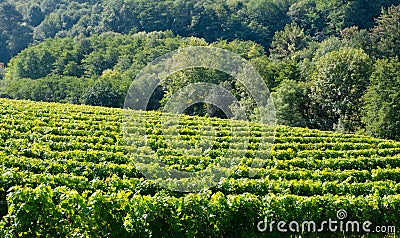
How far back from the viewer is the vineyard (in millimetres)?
7875

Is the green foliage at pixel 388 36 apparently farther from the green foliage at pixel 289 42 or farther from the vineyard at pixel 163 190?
the vineyard at pixel 163 190

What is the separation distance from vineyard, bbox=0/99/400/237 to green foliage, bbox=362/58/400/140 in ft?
57.1

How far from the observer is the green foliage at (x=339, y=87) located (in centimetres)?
3997

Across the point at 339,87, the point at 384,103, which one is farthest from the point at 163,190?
the point at 339,87

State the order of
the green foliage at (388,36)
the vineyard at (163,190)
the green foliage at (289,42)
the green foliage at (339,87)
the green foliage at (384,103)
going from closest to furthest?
1. the vineyard at (163,190)
2. the green foliage at (384,103)
3. the green foliage at (339,87)
4. the green foliage at (388,36)
5. the green foliage at (289,42)

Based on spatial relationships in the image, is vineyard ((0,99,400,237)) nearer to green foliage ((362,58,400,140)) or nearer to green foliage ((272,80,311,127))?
green foliage ((362,58,400,140))

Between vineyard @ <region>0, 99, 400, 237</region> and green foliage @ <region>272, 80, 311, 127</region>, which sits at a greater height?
green foliage @ <region>272, 80, 311, 127</region>

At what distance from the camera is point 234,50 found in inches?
2425

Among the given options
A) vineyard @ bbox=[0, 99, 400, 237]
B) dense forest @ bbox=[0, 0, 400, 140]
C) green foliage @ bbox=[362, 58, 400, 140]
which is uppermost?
dense forest @ bbox=[0, 0, 400, 140]

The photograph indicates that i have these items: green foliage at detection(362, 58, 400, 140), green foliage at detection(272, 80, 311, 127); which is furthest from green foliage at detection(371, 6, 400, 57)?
green foliage at detection(362, 58, 400, 140)

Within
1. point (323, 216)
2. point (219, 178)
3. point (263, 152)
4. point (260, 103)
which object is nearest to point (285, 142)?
point (263, 152)

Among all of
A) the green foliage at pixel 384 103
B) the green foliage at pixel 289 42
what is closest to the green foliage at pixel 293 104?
the green foliage at pixel 384 103

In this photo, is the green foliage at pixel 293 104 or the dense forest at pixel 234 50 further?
the dense forest at pixel 234 50

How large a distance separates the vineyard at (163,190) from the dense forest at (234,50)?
22.6 metres
